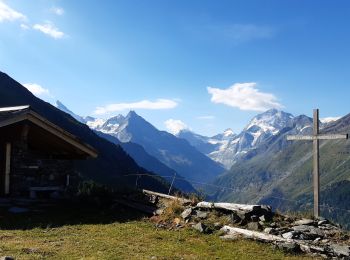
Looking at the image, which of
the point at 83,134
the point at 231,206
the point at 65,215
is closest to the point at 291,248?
the point at 231,206

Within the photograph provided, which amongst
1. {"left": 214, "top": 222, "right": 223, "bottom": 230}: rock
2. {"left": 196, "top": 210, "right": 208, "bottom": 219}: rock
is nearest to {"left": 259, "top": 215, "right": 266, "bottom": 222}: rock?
{"left": 214, "top": 222, "right": 223, "bottom": 230}: rock

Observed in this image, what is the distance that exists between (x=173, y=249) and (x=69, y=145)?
1216 centimetres

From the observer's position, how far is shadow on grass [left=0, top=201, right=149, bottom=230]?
51.6 feet

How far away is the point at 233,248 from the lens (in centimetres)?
1262

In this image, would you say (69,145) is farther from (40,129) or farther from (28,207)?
(28,207)

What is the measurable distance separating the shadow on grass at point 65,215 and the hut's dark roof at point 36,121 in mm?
3365

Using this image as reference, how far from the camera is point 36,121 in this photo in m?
21.4

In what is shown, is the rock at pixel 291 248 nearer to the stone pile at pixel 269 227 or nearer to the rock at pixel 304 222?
the stone pile at pixel 269 227

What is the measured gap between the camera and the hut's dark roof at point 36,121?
66.6 feet

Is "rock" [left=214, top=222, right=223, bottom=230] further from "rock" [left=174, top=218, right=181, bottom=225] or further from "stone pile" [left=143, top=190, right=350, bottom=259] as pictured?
"rock" [left=174, top=218, right=181, bottom=225]

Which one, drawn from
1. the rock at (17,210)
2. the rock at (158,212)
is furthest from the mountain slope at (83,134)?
the rock at (158,212)

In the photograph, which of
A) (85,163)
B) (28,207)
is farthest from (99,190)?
(85,163)

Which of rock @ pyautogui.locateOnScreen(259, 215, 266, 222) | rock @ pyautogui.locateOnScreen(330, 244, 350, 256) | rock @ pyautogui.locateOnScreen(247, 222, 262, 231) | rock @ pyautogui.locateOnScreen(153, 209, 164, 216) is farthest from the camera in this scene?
rock @ pyautogui.locateOnScreen(153, 209, 164, 216)

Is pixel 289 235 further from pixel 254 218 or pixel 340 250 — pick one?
pixel 254 218
